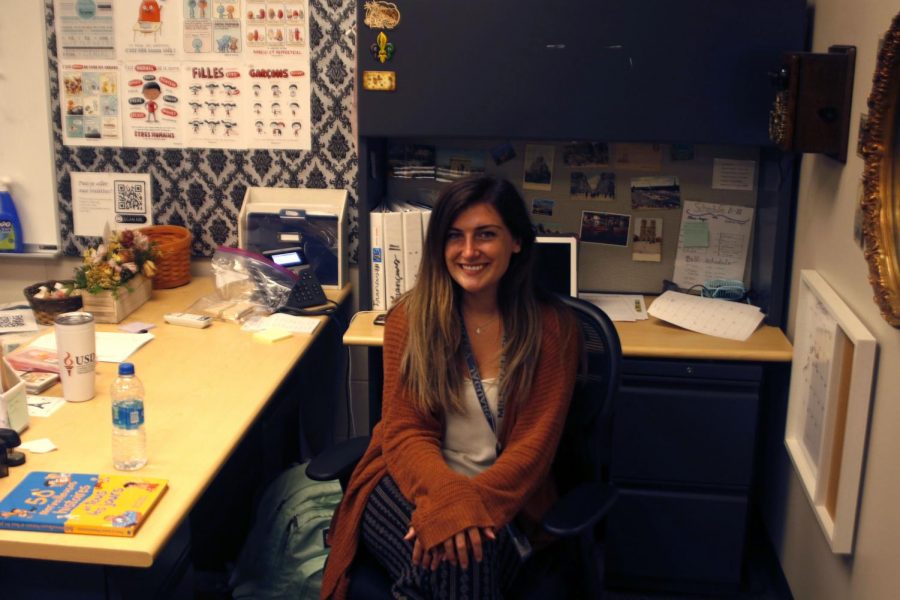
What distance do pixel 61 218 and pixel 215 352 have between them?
1.07 m

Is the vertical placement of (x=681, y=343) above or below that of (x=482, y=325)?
below

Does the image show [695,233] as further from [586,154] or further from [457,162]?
[457,162]

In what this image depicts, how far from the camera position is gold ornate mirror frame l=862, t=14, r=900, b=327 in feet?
5.56

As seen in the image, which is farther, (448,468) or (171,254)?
(171,254)

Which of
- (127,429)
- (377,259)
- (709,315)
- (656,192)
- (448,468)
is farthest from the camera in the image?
(656,192)

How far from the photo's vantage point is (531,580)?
1.79 m

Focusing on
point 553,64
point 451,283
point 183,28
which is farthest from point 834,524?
point 183,28

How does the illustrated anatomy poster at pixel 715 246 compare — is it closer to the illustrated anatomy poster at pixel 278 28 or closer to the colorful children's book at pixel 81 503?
the illustrated anatomy poster at pixel 278 28

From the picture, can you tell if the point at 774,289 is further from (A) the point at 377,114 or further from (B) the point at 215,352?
(B) the point at 215,352

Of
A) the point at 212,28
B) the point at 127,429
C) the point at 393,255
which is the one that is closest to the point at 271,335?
the point at 393,255

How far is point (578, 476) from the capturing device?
197 cm

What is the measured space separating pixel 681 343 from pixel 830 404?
0.54m

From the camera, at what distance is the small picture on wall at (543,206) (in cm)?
296

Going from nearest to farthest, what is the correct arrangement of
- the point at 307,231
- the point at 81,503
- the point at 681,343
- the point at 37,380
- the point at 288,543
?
the point at 81,503
the point at 37,380
the point at 288,543
the point at 681,343
the point at 307,231
